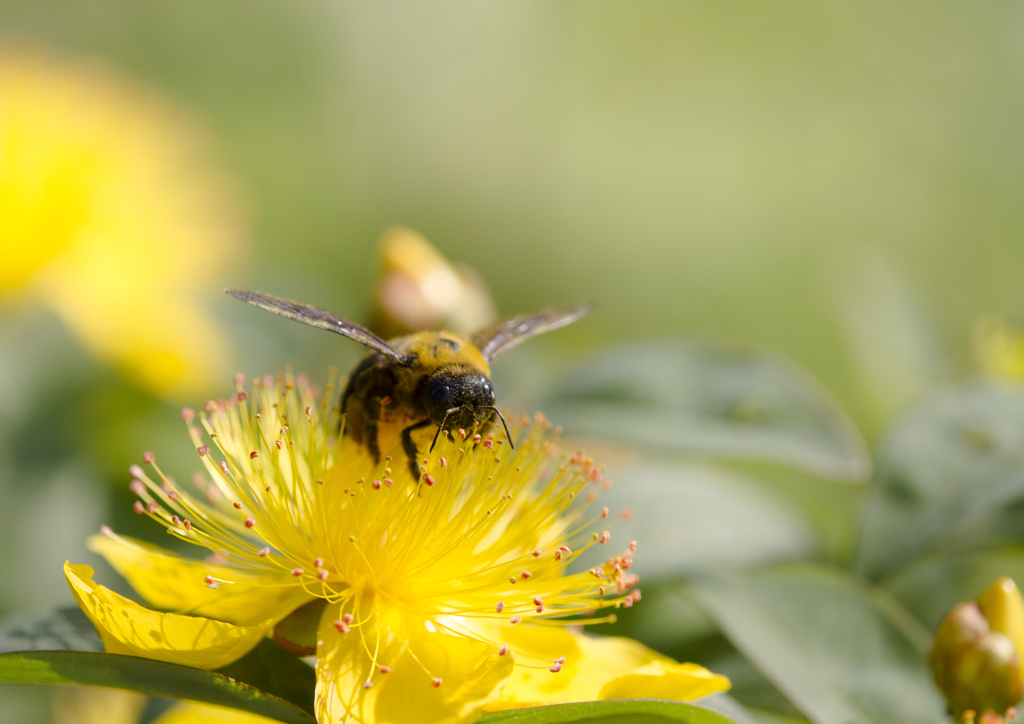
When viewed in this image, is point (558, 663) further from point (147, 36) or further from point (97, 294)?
point (147, 36)

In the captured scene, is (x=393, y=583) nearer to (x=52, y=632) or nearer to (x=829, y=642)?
(x=52, y=632)

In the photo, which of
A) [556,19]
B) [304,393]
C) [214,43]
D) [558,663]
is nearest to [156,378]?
[304,393]

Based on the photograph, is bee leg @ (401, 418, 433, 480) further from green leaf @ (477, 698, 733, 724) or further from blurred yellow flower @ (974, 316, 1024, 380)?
blurred yellow flower @ (974, 316, 1024, 380)

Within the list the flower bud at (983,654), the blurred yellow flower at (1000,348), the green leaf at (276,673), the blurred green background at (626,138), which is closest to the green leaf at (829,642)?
the flower bud at (983,654)

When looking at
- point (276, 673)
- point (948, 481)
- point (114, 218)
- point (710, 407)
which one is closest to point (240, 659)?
point (276, 673)

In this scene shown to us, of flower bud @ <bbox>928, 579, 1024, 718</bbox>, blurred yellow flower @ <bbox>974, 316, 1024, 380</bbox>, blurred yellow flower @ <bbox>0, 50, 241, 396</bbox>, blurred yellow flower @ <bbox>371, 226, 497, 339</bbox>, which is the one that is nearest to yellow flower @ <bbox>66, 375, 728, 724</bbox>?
flower bud @ <bbox>928, 579, 1024, 718</bbox>
